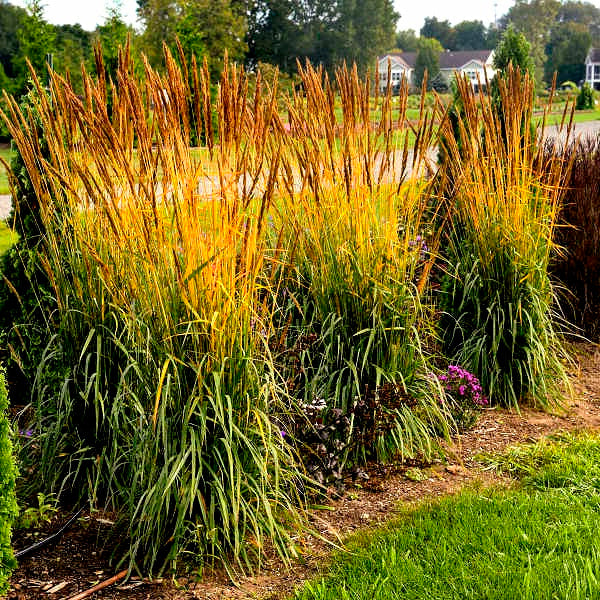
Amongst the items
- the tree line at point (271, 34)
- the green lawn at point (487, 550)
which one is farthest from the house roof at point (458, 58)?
the green lawn at point (487, 550)

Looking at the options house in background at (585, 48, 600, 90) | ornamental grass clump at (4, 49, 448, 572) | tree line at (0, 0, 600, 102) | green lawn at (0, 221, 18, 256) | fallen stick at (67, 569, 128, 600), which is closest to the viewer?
fallen stick at (67, 569, 128, 600)

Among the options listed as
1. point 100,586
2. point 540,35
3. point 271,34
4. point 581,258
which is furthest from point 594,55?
point 100,586

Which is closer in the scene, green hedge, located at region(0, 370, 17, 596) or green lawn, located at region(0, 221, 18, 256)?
green hedge, located at region(0, 370, 17, 596)

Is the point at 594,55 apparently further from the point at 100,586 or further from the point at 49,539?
the point at 100,586

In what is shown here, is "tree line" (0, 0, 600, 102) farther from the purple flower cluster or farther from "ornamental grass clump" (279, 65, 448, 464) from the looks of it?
the purple flower cluster

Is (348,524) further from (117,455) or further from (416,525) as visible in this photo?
(117,455)

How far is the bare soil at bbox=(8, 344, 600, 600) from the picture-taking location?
299 centimetres

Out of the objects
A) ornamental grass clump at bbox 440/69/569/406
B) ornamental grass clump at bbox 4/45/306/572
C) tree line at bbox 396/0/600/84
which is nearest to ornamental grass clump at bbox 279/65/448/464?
ornamental grass clump at bbox 4/45/306/572

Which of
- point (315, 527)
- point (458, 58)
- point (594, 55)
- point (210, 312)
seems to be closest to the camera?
point (210, 312)

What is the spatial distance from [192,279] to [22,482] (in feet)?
4.70

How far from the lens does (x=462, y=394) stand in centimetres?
465

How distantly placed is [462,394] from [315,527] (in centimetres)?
154

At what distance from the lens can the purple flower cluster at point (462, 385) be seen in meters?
4.65

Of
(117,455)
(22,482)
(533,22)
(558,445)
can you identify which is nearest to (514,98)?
(558,445)
